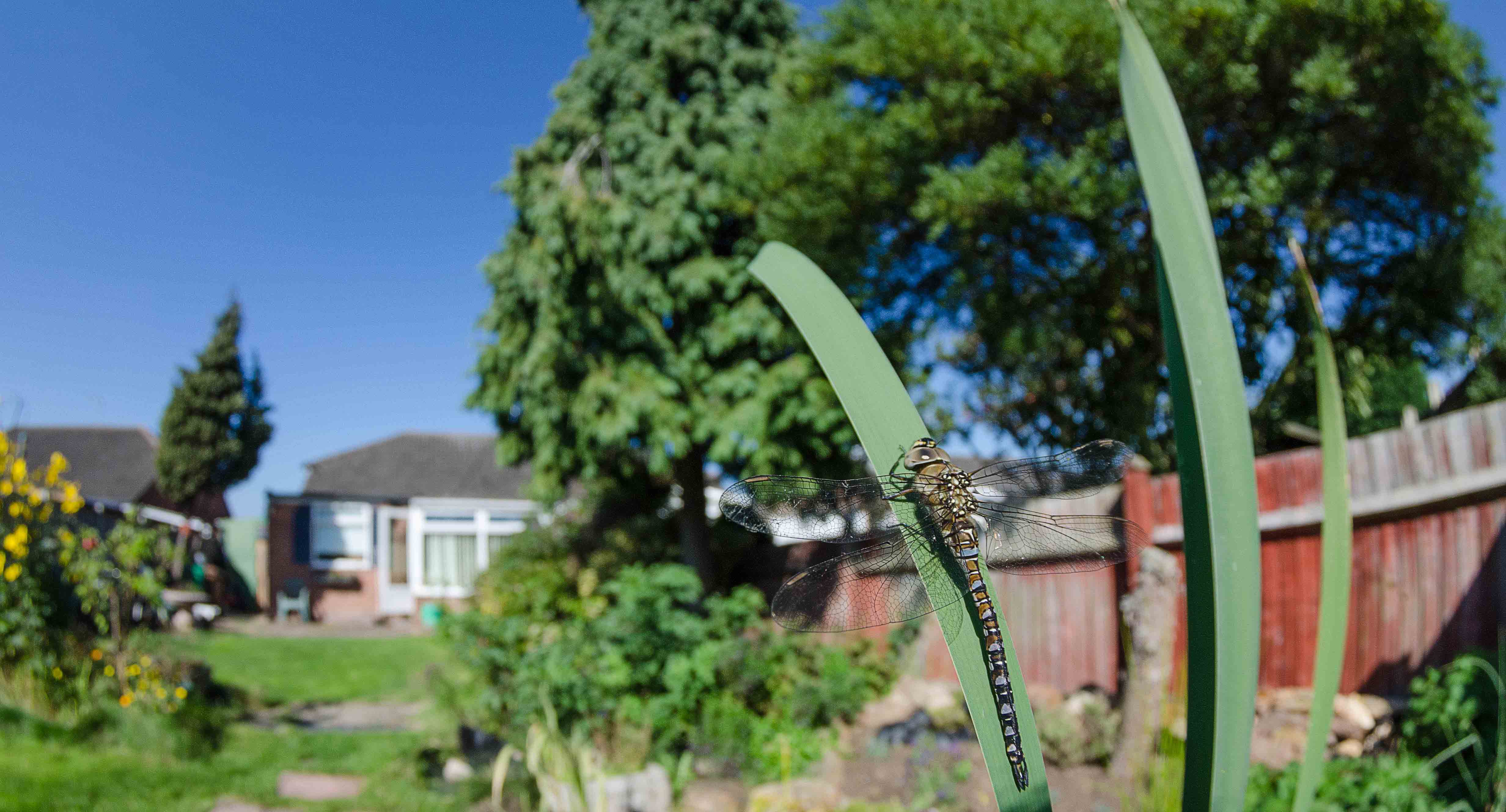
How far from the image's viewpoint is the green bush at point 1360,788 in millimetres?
3094

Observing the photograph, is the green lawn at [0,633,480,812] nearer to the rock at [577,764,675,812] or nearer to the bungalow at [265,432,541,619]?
the rock at [577,764,675,812]

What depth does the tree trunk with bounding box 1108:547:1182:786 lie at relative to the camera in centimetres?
436

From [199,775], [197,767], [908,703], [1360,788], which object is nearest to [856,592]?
[1360,788]

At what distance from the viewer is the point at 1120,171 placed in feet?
21.9

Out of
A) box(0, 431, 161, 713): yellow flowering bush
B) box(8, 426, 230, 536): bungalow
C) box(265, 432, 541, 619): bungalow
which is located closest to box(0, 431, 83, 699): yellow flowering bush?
box(0, 431, 161, 713): yellow flowering bush

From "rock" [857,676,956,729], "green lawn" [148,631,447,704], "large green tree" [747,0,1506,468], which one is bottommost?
"green lawn" [148,631,447,704]

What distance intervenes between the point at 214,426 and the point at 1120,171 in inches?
780

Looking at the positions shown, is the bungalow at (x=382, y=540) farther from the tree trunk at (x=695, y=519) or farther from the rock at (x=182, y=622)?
the tree trunk at (x=695, y=519)

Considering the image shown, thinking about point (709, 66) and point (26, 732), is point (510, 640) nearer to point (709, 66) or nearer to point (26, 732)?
point (26, 732)

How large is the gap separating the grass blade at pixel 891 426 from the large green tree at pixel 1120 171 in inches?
241

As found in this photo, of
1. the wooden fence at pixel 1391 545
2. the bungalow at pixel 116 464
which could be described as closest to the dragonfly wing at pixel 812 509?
the wooden fence at pixel 1391 545

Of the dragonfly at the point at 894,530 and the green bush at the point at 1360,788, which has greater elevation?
the dragonfly at the point at 894,530

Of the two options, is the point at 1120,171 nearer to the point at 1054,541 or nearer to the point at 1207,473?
the point at 1054,541

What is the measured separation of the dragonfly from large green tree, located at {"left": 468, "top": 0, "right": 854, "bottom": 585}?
5.47m
